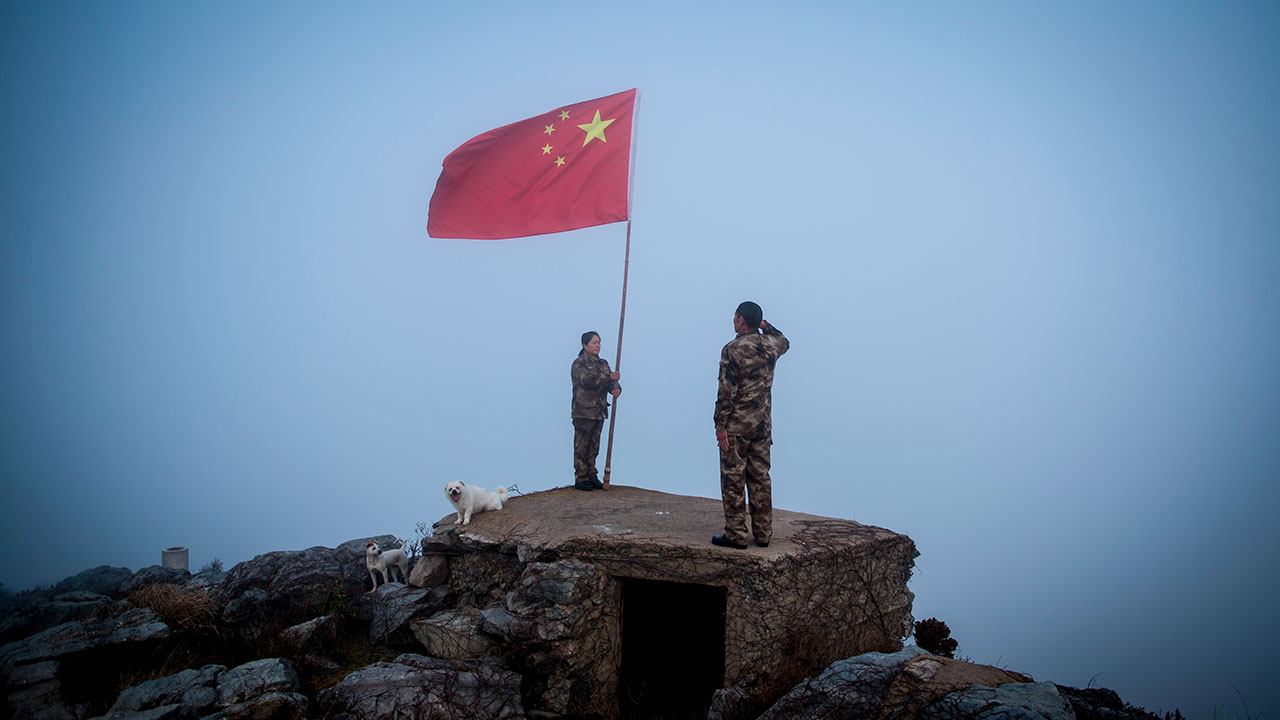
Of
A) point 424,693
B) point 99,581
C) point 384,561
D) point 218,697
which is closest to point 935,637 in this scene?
point 424,693

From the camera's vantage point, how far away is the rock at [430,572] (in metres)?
9.59

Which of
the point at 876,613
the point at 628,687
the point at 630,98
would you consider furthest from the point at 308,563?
the point at 630,98

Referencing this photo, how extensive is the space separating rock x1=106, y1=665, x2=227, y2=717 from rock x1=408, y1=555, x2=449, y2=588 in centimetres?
279

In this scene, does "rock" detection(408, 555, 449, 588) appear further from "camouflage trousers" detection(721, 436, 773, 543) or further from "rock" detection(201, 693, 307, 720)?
"camouflage trousers" detection(721, 436, 773, 543)

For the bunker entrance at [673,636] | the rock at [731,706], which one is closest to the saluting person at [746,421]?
the rock at [731,706]

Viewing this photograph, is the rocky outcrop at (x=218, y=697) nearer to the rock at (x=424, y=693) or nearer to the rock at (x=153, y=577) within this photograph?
the rock at (x=424, y=693)

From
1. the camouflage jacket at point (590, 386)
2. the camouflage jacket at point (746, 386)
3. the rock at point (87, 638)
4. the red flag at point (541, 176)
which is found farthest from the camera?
the red flag at point (541, 176)

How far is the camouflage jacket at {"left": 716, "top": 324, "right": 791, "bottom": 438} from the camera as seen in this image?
7.73m

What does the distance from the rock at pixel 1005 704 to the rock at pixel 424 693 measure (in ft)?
14.2

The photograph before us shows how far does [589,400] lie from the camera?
11.8 metres

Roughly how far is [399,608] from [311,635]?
3.64ft

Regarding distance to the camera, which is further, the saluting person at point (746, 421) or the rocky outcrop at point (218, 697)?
the saluting person at point (746, 421)

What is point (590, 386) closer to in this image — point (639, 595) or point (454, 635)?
point (639, 595)

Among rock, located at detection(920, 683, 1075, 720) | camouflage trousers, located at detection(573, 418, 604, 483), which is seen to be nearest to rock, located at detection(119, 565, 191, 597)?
camouflage trousers, located at detection(573, 418, 604, 483)
